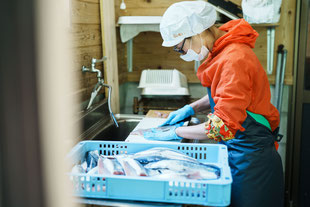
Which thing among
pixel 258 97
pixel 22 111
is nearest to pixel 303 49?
pixel 258 97

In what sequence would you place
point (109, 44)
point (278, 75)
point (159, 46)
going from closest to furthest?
point (109, 44), point (278, 75), point (159, 46)

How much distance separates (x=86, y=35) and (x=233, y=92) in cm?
121

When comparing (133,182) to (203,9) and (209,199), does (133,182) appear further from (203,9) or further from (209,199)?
(203,9)

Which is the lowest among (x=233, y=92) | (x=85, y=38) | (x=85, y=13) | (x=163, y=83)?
(x=163, y=83)

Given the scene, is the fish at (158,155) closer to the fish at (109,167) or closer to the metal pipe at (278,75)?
the fish at (109,167)

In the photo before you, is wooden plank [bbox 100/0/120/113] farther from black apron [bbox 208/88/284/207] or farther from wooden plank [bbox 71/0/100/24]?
black apron [bbox 208/88/284/207]

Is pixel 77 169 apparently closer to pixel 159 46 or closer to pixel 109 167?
pixel 109 167

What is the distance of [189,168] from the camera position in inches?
46.1

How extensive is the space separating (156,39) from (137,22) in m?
0.53

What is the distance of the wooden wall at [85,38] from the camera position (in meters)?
2.04

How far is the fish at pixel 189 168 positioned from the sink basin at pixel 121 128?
3.27 ft

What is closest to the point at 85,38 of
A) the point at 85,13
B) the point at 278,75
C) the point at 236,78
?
the point at 85,13

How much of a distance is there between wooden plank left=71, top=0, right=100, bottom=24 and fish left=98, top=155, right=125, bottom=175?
1.06 m

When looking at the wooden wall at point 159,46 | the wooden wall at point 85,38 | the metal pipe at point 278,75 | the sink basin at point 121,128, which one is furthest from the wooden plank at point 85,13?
the metal pipe at point 278,75
